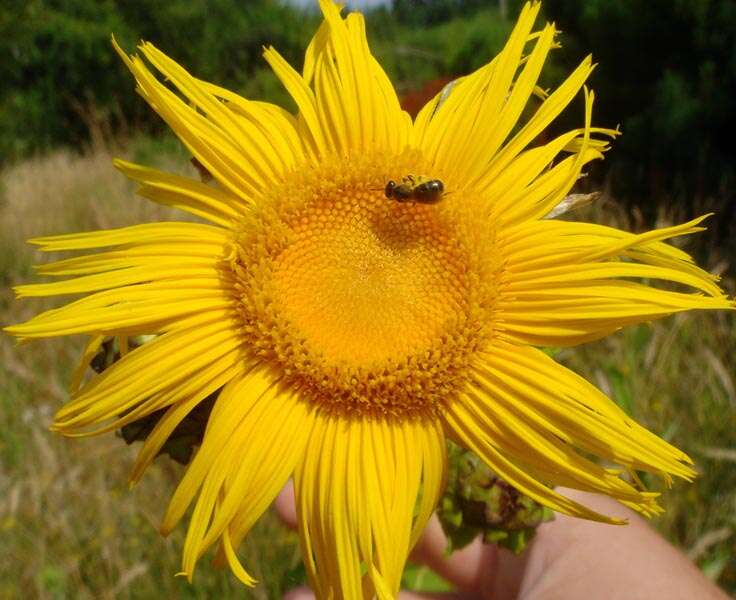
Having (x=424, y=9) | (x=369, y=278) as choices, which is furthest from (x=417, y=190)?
(x=424, y=9)

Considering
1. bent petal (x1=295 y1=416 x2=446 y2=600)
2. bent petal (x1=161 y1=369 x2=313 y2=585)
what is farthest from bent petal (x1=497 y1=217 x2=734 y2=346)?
bent petal (x1=161 y1=369 x2=313 y2=585)

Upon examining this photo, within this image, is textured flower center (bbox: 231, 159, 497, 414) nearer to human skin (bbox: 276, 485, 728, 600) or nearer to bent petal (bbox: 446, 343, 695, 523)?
bent petal (bbox: 446, 343, 695, 523)

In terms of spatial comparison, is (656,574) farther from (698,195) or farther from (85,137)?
(85,137)

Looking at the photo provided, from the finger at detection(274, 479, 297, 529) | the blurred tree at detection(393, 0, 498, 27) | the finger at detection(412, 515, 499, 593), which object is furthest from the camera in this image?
the blurred tree at detection(393, 0, 498, 27)

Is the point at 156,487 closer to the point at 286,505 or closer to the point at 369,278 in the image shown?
the point at 286,505

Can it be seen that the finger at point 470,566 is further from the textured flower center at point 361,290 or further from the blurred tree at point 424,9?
the blurred tree at point 424,9

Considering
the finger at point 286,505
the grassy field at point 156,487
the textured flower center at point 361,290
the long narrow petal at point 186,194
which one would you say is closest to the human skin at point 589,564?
the finger at point 286,505

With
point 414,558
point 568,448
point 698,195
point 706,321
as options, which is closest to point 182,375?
point 568,448
